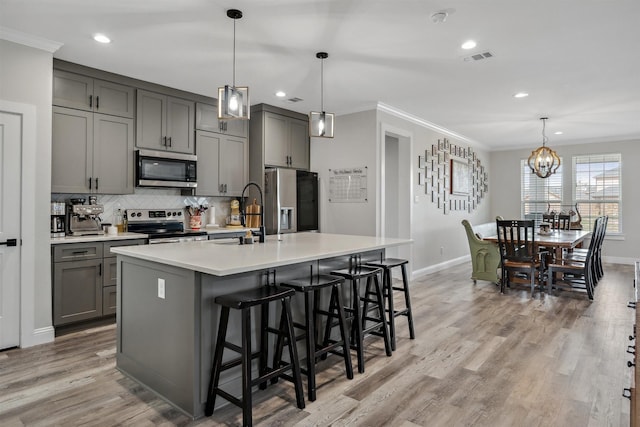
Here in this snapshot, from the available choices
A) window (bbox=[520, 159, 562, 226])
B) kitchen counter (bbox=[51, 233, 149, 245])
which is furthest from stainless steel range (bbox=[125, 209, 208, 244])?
window (bbox=[520, 159, 562, 226])

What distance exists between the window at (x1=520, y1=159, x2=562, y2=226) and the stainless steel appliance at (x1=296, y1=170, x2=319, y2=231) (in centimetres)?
548

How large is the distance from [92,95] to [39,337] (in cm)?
233

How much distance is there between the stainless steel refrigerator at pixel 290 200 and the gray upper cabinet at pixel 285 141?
21 cm

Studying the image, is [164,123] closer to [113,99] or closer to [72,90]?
[113,99]

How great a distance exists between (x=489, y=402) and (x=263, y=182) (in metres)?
3.82

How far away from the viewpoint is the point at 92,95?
3.92 m

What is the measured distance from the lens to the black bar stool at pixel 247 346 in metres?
2.01

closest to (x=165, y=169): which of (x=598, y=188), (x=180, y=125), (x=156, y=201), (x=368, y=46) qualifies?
(x=156, y=201)

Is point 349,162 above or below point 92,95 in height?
below

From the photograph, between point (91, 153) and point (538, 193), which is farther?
point (538, 193)

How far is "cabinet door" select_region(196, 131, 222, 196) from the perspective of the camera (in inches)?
192

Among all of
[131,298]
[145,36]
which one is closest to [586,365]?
[131,298]

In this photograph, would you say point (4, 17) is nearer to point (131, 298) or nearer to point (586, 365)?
point (131, 298)

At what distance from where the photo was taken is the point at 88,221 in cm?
392
